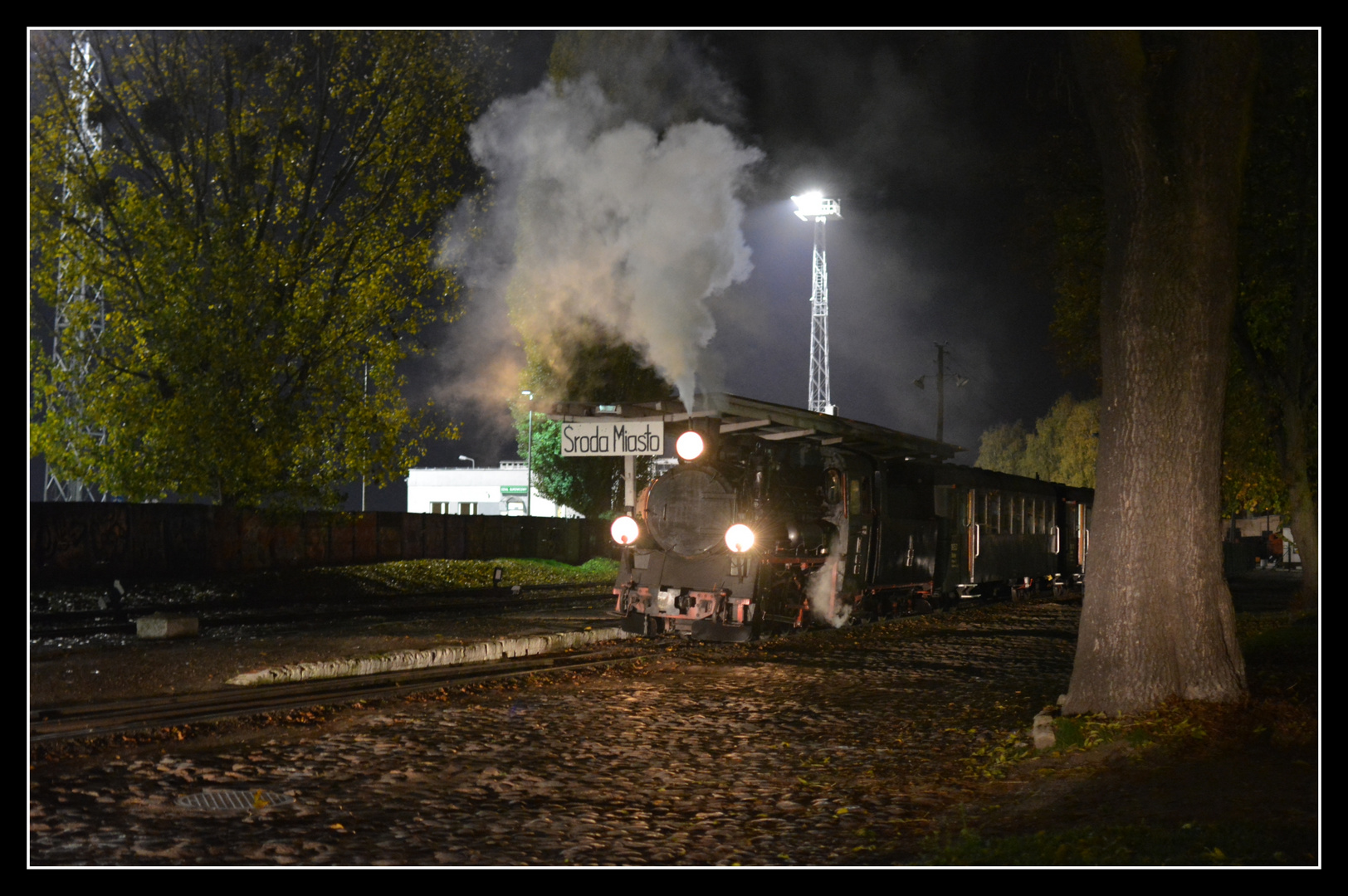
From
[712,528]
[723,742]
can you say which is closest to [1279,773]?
[723,742]

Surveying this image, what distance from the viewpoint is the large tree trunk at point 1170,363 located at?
30.1ft

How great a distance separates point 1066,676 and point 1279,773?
541cm

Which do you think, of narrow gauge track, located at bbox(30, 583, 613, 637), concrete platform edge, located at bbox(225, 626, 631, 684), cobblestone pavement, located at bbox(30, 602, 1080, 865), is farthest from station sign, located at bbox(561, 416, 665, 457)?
narrow gauge track, located at bbox(30, 583, 613, 637)

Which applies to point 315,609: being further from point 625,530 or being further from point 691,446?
point 691,446

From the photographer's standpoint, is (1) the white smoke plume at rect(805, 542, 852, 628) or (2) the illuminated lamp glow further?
(2) the illuminated lamp glow

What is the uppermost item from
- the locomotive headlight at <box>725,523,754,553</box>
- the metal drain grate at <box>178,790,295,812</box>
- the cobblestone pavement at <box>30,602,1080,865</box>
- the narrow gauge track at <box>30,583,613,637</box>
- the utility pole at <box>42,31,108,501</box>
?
the utility pole at <box>42,31,108,501</box>

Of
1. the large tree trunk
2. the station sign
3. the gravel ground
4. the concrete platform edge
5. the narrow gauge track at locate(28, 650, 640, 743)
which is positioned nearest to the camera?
the narrow gauge track at locate(28, 650, 640, 743)

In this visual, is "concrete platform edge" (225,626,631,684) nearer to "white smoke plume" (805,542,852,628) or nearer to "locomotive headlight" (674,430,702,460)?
"white smoke plume" (805,542,852,628)

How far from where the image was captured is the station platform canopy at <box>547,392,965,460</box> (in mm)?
14344

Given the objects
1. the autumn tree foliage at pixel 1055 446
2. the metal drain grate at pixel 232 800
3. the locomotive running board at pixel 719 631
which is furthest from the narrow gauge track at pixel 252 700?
the autumn tree foliage at pixel 1055 446

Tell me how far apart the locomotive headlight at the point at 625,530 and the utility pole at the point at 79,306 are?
10.9 m

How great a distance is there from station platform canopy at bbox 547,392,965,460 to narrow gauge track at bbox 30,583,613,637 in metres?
6.21

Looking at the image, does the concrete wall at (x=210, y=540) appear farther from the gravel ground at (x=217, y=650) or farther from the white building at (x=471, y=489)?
the white building at (x=471, y=489)

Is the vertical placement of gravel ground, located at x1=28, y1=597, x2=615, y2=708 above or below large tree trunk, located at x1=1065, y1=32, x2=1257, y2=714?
below
